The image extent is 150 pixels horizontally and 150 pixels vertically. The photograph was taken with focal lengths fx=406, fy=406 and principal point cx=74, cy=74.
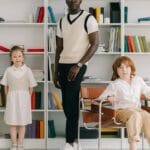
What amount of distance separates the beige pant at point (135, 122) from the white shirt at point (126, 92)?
155mm

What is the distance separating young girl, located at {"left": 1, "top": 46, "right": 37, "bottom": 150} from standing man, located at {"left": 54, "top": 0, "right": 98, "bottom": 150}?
2.31 ft

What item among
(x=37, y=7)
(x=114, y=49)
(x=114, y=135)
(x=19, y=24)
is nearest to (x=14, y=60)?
(x=19, y=24)

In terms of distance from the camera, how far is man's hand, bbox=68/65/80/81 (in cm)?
406

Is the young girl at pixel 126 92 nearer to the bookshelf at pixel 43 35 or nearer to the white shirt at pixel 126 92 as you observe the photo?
the white shirt at pixel 126 92

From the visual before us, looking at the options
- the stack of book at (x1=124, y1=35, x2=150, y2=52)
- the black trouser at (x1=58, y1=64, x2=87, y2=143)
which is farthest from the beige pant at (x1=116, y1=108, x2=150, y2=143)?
the stack of book at (x1=124, y1=35, x2=150, y2=52)

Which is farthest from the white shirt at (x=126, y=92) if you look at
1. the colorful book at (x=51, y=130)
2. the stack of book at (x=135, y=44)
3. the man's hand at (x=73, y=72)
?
the colorful book at (x=51, y=130)

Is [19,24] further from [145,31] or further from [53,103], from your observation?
[145,31]

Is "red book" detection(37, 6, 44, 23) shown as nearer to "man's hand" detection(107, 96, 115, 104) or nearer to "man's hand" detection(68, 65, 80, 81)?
"man's hand" detection(68, 65, 80, 81)

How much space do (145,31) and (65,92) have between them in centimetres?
178

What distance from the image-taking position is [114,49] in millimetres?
5180

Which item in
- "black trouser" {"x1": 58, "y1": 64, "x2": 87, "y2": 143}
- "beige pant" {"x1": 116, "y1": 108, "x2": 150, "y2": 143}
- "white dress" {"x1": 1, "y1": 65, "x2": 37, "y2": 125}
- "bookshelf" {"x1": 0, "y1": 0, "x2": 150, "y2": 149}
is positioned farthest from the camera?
"bookshelf" {"x1": 0, "y1": 0, "x2": 150, "y2": 149}

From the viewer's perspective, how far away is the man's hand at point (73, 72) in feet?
13.3

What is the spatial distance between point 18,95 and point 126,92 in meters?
1.44

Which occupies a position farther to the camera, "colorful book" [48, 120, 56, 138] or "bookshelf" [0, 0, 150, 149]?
"bookshelf" [0, 0, 150, 149]
